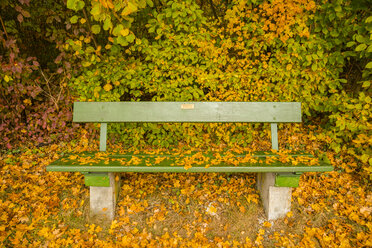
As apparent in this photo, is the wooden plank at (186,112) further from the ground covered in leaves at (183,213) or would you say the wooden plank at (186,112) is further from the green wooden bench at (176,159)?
the ground covered in leaves at (183,213)

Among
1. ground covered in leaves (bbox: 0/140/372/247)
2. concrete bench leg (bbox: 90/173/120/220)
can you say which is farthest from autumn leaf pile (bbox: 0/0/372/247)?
concrete bench leg (bbox: 90/173/120/220)

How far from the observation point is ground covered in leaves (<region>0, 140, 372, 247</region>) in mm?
2121

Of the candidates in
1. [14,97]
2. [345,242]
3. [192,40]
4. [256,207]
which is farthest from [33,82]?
[345,242]

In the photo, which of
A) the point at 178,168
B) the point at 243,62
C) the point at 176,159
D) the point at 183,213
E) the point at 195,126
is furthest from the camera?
the point at 195,126

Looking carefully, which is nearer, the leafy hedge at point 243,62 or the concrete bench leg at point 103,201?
the concrete bench leg at point 103,201

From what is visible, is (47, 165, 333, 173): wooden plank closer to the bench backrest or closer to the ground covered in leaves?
the bench backrest

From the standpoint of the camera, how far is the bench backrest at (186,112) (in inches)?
98.7

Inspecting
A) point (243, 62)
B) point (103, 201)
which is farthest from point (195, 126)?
point (103, 201)

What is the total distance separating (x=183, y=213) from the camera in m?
2.41

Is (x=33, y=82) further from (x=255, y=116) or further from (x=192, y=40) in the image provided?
(x=255, y=116)

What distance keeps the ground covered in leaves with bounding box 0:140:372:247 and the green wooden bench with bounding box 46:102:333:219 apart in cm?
18

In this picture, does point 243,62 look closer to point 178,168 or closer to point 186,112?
point 186,112

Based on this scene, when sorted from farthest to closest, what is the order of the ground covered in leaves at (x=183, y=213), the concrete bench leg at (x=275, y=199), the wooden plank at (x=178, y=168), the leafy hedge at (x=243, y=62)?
the leafy hedge at (x=243, y=62)
the concrete bench leg at (x=275, y=199)
the ground covered in leaves at (x=183, y=213)
the wooden plank at (x=178, y=168)

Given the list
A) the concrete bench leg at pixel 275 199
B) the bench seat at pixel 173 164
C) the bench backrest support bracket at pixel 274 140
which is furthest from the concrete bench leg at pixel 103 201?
the bench backrest support bracket at pixel 274 140
